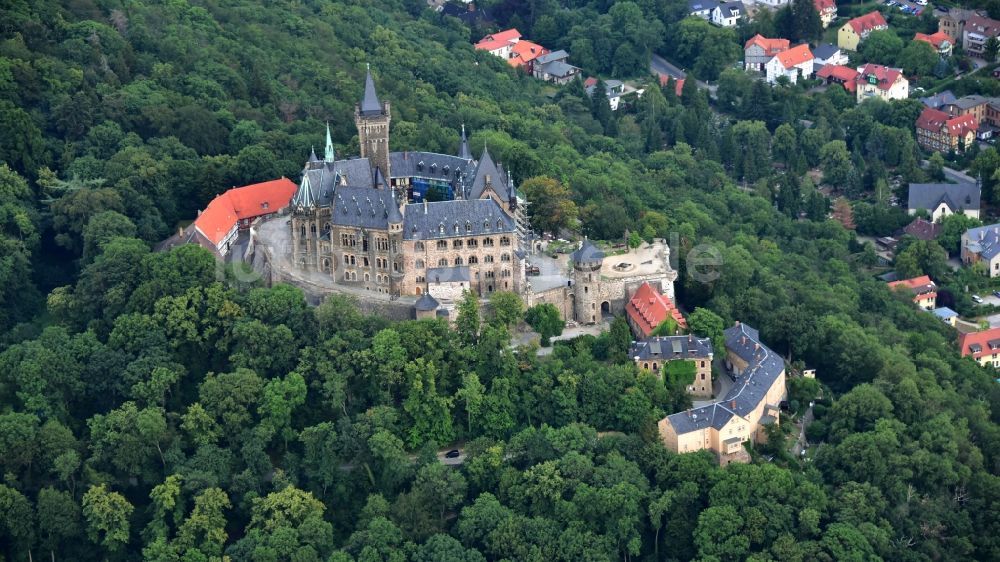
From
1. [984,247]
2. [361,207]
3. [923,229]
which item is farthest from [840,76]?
[361,207]

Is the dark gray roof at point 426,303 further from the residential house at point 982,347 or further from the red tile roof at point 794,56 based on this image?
the red tile roof at point 794,56

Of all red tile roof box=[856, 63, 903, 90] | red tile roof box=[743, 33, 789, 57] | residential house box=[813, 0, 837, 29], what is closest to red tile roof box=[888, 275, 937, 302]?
red tile roof box=[856, 63, 903, 90]

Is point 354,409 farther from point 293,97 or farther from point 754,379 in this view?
point 293,97

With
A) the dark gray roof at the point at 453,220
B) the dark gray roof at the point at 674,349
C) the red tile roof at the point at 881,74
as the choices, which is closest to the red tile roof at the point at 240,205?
the dark gray roof at the point at 453,220

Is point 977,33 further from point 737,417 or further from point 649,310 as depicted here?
point 737,417

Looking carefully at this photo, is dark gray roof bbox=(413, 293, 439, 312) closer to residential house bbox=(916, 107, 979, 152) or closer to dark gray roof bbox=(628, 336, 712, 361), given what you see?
dark gray roof bbox=(628, 336, 712, 361)
